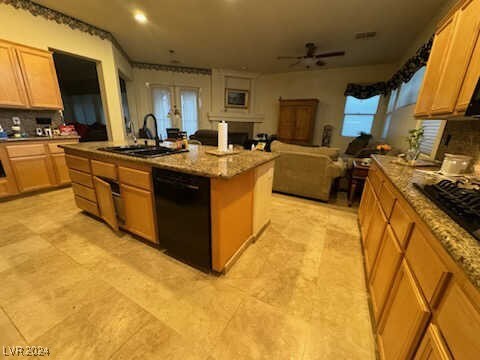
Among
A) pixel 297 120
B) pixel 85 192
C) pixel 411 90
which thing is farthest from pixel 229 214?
pixel 297 120

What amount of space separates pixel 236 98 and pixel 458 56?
617cm

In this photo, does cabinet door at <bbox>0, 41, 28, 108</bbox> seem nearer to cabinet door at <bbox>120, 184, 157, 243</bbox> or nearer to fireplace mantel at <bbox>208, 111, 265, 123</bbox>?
cabinet door at <bbox>120, 184, 157, 243</bbox>

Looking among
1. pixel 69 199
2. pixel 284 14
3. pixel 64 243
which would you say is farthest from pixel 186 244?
pixel 284 14

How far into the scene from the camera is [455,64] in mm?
1433

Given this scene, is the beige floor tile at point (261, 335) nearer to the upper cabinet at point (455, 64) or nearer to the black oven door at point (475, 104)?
the black oven door at point (475, 104)

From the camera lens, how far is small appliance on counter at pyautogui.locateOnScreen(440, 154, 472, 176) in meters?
1.44

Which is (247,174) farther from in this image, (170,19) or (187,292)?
(170,19)

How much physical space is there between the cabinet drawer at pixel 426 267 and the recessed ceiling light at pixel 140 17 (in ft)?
15.2

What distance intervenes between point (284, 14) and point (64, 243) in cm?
443

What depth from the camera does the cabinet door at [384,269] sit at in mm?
1048

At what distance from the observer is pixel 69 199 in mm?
2967

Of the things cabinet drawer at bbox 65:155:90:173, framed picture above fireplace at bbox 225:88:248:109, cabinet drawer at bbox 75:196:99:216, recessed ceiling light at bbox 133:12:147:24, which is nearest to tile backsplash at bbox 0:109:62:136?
cabinet drawer at bbox 65:155:90:173

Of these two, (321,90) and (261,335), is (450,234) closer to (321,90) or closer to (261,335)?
(261,335)

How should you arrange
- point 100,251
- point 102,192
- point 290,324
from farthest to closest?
point 102,192, point 100,251, point 290,324
